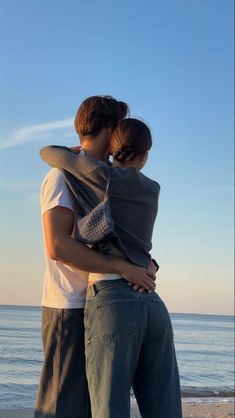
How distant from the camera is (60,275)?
2.17m

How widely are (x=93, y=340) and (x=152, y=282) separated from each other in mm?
316

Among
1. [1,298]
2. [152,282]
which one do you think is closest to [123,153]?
[152,282]

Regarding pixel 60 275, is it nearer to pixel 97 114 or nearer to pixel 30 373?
pixel 97 114

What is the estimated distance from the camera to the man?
2.06 m

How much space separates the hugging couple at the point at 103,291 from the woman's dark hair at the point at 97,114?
0.08m

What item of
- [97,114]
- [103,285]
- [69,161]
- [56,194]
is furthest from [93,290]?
[97,114]

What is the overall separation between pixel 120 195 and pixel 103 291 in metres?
0.36

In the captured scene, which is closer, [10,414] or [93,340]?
[93,340]

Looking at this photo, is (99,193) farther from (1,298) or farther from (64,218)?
(1,298)

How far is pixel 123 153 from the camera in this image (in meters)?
2.18

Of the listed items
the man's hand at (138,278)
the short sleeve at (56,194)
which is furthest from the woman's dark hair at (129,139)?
the man's hand at (138,278)

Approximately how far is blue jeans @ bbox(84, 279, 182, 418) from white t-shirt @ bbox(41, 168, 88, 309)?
0.08 meters

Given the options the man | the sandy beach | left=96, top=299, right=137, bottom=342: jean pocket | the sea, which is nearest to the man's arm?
the man

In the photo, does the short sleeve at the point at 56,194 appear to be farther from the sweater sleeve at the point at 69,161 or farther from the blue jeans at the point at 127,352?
the blue jeans at the point at 127,352
